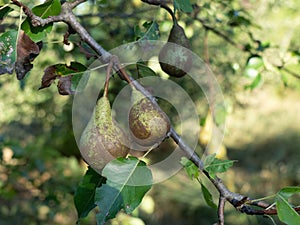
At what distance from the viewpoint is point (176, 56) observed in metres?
0.88

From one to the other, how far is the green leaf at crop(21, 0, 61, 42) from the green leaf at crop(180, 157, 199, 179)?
0.96 feet

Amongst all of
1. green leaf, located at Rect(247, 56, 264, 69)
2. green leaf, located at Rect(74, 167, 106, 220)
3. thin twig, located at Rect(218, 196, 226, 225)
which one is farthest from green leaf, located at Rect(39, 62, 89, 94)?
green leaf, located at Rect(247, 56, 264, 69)

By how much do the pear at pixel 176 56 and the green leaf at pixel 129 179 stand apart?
9.3 inches

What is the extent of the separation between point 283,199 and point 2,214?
94.5 inches

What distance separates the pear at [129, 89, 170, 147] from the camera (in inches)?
26.9

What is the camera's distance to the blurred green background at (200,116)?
5.78ft

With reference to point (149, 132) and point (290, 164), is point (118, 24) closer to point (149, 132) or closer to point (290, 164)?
point (149, 132)

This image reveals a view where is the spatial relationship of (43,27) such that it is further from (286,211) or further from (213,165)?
(286,211)

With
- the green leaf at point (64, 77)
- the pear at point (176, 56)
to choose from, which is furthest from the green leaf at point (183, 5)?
the green leaf at point (64, 77)

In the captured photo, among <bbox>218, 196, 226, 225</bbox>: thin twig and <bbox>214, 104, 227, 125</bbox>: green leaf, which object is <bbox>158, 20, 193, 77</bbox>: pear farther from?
<bbox>214, 104, 227, 125</bbox>: green leaf

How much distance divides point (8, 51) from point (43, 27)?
65 mm

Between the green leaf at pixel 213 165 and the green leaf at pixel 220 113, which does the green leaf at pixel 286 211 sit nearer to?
the green leaf at pixel 213 165

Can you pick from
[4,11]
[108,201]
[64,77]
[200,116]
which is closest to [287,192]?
[108,201]

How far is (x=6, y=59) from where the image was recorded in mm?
737
